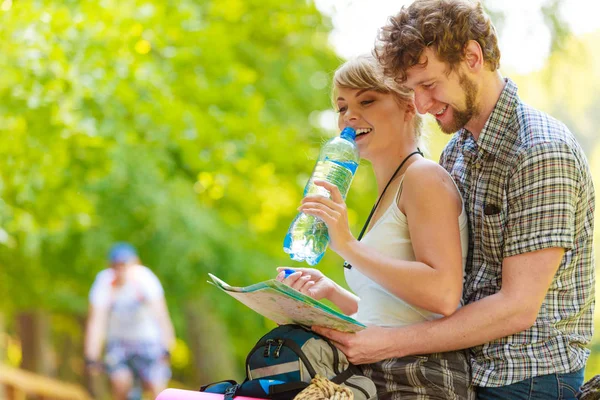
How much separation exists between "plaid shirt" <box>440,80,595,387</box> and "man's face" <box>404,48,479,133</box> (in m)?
0.07

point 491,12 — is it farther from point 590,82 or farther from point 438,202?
point 438,202

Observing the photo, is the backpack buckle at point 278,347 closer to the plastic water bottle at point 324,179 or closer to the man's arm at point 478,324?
the man's arm at point 478,324

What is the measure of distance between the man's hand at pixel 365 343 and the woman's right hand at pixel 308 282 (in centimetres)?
28

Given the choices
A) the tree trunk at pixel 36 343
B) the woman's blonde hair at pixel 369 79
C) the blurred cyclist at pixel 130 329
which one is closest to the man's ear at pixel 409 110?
the woman's blonde hair at pixel 369 79

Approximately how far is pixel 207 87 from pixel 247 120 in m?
0.49

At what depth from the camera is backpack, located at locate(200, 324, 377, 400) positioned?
6.73ft

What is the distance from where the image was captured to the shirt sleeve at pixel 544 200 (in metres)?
2.05

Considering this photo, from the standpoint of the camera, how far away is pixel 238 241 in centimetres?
838

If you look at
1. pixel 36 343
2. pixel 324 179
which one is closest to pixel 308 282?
pixel 324 179

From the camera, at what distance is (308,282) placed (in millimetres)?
2447

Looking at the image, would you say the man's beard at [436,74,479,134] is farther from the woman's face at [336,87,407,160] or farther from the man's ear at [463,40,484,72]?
the woman's face at [336,87,407,160]

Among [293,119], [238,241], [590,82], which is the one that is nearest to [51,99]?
[238,241]

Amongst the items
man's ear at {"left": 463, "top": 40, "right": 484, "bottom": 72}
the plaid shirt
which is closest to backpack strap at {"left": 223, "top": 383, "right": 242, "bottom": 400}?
the plaid shirt

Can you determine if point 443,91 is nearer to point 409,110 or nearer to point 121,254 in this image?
point 409,110
